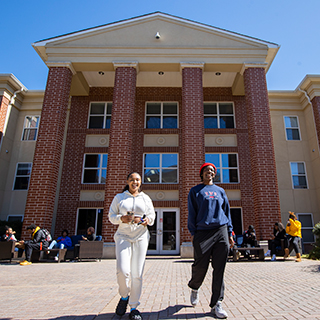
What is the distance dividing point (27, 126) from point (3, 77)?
3430mm

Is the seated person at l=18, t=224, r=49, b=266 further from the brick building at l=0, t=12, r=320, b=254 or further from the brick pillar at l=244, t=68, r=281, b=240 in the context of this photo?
Result: the brick pillar at l=244, t=68, r=281, b=240

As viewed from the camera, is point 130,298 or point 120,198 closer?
point 130,298

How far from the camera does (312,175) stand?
55.9 ft

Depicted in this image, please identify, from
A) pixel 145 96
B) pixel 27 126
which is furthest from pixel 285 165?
pixel 27 126

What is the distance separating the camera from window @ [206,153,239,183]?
52.7ft

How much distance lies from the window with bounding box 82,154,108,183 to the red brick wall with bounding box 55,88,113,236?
0.32 meters

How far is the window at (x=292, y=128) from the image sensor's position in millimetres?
17812

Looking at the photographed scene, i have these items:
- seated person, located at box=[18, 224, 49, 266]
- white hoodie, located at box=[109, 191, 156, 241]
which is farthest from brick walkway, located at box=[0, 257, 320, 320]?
seated person, located at box=[18, 224, 49, 266]

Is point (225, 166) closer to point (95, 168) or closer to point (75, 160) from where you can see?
point (95, 168)

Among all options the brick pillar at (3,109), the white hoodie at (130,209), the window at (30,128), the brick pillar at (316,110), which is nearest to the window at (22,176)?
the window at (30,128)

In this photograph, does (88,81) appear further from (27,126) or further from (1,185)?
(1,185)

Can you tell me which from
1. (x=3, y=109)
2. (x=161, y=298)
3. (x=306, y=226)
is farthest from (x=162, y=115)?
(x=161, y=298)

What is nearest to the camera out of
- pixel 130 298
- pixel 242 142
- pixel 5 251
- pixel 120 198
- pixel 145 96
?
pixel 130 298

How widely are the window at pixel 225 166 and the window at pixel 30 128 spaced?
11744 mm
